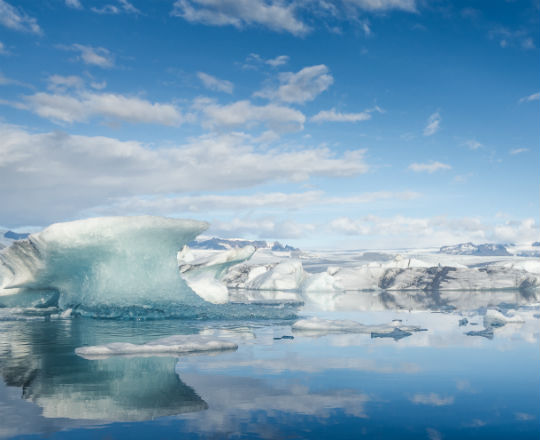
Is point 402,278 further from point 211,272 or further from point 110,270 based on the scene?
point 110,270

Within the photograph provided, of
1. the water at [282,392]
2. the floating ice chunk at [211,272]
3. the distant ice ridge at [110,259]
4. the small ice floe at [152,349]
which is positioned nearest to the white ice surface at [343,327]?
the water at [282,392]

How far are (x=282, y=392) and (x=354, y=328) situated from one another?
5.20 metres

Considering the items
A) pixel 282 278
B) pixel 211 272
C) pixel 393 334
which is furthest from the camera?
pixel 282 278

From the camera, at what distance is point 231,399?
3967 millimetres

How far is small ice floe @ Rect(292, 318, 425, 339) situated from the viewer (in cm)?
846

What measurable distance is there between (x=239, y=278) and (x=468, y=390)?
4300cm

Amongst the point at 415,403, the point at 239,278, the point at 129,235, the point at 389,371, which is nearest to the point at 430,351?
the point at 389,371

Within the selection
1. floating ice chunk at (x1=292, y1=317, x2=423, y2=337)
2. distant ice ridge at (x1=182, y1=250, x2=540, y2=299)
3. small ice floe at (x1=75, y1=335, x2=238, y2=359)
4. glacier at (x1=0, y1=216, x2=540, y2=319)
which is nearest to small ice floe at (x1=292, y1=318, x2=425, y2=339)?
floating ice chunk at (x1=292, y1=317, x2=423, y2=337)

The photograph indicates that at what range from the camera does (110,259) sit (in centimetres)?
1283

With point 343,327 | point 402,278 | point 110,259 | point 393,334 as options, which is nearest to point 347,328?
point 343,327

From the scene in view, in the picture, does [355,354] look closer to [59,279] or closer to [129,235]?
[129,235]

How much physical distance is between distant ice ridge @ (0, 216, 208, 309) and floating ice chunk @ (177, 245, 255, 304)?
2.52 meters

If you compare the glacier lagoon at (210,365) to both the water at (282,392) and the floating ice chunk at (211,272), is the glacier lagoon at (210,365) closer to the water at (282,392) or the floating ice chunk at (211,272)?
the water at (282,392)

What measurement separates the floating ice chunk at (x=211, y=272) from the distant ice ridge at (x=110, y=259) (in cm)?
252
